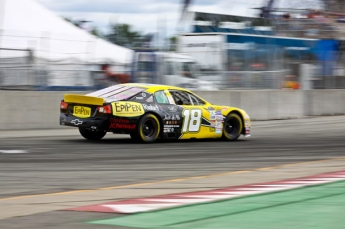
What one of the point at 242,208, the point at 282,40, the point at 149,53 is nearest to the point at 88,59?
the point at 149,53

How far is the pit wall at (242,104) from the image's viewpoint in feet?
61.2

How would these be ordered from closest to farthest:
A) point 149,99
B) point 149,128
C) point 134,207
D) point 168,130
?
point 134,207 → point 149,99 → point 149,128 → point 168,130

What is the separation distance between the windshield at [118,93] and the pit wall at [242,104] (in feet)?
15.4

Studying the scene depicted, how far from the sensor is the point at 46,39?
65.8 ft

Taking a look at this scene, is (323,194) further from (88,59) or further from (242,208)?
(88,59)

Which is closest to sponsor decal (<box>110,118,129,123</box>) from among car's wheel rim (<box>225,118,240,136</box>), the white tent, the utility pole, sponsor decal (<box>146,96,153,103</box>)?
sponsor decal (<box>146,96,153,103</box>)

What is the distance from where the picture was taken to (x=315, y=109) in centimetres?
2672

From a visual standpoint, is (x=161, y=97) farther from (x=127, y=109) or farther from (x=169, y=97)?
(x=127, y=109)

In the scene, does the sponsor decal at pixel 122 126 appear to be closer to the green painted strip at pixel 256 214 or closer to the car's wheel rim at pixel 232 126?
the car's wheel rim at pixel 232 126

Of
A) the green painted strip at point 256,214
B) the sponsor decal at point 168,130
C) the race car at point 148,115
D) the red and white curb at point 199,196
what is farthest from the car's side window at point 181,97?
the green painted strip at point 256,214

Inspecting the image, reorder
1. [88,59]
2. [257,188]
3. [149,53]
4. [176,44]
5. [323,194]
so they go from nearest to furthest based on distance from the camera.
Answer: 1. [323,194]
2. [257,188]
3. [88,59]
4. [149,53]
5. [176,44]

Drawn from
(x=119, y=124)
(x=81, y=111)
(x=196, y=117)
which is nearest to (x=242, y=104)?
(x=196, y=117)

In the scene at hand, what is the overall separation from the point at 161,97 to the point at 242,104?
9203 mm

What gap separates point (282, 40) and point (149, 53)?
7.19m
